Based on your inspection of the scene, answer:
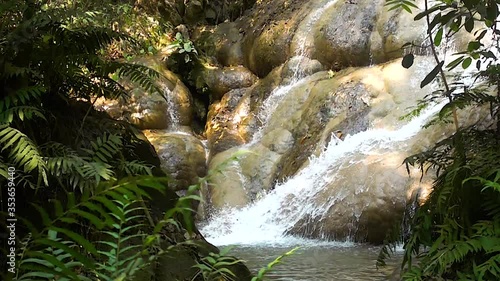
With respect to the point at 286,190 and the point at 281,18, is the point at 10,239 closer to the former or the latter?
the point at 286,190

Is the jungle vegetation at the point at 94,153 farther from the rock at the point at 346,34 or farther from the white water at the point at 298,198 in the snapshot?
the rock at the point at 346,34

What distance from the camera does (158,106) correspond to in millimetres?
10281

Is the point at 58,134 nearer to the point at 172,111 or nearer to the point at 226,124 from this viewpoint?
the point at 226,124

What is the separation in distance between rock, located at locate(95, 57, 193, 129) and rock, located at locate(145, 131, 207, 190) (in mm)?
548

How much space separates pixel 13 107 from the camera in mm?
2342

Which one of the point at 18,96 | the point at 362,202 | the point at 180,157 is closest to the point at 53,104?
the point at 18,96

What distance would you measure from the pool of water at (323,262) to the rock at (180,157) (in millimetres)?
3117

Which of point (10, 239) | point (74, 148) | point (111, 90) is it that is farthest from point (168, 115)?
point (10, 239)

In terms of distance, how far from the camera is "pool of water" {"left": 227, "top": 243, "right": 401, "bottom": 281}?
Result: 428 centimetres

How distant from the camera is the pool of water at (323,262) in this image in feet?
14.0

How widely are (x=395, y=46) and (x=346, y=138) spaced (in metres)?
2.32

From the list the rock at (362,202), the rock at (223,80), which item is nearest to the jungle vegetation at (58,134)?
the rock at (362,202)

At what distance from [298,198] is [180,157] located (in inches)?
112

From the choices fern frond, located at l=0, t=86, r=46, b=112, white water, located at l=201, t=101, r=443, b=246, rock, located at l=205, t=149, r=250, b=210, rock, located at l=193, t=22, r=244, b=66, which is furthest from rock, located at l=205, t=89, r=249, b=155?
fern frond, located at l=0, t=86, r=46, b=112
